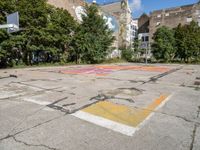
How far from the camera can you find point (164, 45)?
3098 centimetres

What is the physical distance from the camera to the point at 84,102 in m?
5.85

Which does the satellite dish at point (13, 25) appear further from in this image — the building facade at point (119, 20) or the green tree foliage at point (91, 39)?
the building facade at point (119, 20)

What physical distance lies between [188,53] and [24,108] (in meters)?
30.9

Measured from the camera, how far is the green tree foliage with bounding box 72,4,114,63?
24438 mm

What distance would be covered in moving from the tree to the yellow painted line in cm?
2719

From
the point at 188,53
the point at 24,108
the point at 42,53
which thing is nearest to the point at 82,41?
the point at 42,53

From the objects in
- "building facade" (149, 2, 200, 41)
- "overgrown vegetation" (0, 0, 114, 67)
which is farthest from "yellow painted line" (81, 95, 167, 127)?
"building facade" (149, 2, 200, 41)

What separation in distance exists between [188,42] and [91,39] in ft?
53.0

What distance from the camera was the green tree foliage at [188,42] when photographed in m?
30.7

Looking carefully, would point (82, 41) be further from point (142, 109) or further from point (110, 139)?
point (110, 139)

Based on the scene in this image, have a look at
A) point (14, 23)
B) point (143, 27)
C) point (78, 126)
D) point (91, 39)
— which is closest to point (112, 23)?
point (91, 39)

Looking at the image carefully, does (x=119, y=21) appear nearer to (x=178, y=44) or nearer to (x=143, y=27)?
(x=143, y=27)

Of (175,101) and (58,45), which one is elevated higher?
(58,45)

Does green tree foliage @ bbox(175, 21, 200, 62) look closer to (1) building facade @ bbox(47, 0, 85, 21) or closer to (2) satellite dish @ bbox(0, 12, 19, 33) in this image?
(1) building facade @ bbox(47, 0, 85, 21)
